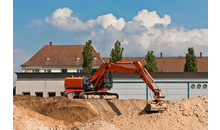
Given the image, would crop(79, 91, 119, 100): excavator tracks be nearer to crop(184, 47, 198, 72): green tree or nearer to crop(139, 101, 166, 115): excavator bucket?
crop(139, 101, 166, 115): excavator bucket

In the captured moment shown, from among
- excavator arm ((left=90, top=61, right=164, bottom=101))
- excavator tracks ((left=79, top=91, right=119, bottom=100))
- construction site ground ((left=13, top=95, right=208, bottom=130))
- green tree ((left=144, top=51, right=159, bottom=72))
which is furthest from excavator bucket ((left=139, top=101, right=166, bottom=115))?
green tree ((left=144, top=51, right=159, bottom=72))

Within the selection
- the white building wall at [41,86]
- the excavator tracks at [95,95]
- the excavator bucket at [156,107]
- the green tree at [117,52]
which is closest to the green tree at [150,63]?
the green tree at [117,52]

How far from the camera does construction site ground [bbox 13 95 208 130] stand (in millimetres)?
12797

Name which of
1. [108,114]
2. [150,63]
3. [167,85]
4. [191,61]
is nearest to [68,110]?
[108,114]

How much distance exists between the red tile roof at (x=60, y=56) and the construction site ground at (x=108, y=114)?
28.9 m

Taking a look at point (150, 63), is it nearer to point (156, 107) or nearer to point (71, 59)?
point (71, 59)

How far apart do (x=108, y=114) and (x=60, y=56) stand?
110 feet

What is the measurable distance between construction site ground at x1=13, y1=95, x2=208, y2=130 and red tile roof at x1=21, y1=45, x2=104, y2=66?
28855 mm

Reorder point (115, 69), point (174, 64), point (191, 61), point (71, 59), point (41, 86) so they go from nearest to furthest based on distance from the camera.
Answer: point (115, 69), point (41, 86), point (191, 61), point (71, 59), point (174, 64)

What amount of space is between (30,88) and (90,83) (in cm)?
1228

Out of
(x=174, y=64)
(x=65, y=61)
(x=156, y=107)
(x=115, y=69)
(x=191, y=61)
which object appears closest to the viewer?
(x=156, y=107)

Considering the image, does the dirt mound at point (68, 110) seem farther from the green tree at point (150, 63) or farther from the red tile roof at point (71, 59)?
the red tile roof at point (71, 59)

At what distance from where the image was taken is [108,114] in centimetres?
2133
